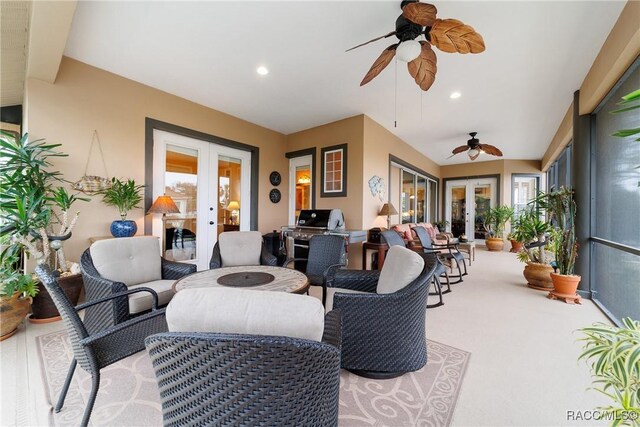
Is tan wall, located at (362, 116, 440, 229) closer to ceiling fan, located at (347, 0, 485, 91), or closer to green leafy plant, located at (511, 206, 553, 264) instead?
A: ceiling fan, located at (347, 0, 485, 91)

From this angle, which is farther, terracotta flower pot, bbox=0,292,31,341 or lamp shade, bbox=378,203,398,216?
lamp shade, bbox=378,203,398,216

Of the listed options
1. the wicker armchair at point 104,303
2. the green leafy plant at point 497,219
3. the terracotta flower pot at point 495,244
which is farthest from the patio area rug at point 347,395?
the green leafy plant at point 497,219

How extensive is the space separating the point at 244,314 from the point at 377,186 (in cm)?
431

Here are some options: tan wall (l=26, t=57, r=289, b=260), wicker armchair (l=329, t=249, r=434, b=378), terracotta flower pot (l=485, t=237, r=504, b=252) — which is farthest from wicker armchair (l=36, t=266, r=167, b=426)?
terracotta flower pot (l=485, t=237, r=504, b=252)

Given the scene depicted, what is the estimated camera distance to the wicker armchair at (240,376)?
0.77 meters

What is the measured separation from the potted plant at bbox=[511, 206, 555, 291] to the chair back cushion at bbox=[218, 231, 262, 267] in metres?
4.17

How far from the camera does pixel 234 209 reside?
4801 mm

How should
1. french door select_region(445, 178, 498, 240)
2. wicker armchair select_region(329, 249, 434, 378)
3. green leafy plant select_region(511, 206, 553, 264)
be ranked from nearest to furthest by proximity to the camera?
wicker armchair select_region(329, 249, 434, 378) < green leafy plant select_region(511, 206, 553, 264) < french door select_region(445, 178, 498, 240)

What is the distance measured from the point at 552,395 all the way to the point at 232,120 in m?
5.11

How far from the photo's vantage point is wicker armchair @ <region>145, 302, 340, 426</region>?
772 millimetres

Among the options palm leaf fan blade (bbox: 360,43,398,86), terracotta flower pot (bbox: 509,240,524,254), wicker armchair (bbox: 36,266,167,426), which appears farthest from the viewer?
terracotta flower pot (bbox: 509,240,524,254)

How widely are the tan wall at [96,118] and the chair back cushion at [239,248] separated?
133 cm

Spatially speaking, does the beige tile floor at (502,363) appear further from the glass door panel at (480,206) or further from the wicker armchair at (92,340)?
the glass door panel at (480,206)

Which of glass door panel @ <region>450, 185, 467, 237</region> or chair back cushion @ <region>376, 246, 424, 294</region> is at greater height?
glass door panel @ <region>450, 185, 467, 237</region>
